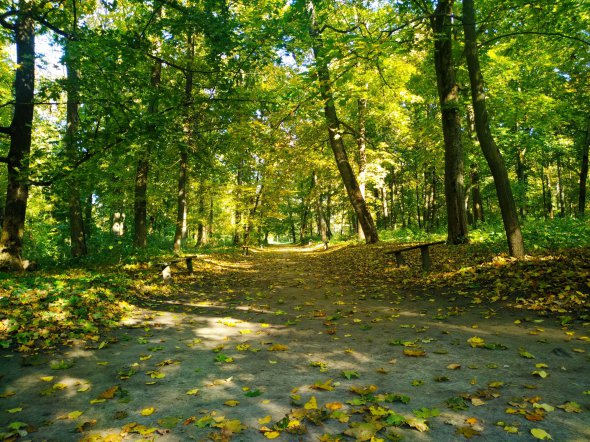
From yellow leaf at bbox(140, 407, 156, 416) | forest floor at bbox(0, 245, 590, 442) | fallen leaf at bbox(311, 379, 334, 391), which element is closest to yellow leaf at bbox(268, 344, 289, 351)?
forest floor at bbox(0, 245, 590, 442)

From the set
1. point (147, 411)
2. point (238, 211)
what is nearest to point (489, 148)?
point (147, 411)

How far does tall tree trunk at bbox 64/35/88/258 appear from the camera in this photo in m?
7.64

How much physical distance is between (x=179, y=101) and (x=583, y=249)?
10.1 m

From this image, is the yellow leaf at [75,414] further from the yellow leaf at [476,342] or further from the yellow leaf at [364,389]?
the yellow leaf at [476,342]

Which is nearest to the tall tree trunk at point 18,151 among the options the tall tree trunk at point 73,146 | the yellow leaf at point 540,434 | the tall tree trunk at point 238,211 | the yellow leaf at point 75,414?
the tall tree trunk at point 73,146

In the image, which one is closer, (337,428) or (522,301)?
(337,428)

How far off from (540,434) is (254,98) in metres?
9.50

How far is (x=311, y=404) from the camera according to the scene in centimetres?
308

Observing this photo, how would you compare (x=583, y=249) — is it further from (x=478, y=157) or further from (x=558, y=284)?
(x=478, y=157)

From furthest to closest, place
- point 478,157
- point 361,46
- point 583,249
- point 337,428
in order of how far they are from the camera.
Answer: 1. point 478,157
2. point 583,249
3. point 361,46
4. point 337,428

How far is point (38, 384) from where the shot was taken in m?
3.67

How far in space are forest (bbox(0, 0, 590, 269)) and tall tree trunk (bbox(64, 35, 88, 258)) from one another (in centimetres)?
6

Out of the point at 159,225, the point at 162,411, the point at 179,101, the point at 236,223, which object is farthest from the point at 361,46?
the point at 159,225

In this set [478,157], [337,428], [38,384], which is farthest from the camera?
[478,157]
